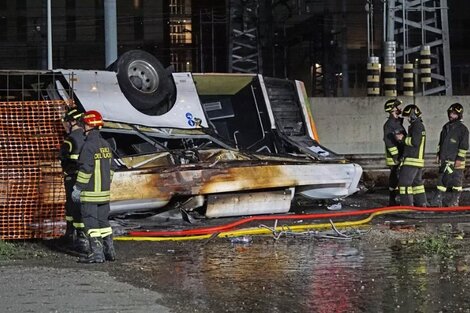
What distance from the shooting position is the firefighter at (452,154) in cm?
1095

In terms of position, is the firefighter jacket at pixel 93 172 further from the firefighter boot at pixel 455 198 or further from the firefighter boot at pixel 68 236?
the firefighter boot at pixel 455 198

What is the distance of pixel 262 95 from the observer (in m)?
10.6

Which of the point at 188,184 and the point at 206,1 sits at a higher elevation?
the point at 206,1

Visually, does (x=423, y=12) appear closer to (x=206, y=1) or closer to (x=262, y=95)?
(x=262, y=95)

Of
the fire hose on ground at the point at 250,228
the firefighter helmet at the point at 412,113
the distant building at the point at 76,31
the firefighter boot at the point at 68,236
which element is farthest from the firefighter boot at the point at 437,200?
the distant building at the point at 76,31

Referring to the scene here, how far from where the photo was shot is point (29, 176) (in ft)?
26.4

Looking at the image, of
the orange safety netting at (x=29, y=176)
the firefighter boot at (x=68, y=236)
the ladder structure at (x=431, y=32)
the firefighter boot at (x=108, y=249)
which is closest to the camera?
the firefighter boot at (x=108, y=249)

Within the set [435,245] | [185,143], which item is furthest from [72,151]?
[435,245]

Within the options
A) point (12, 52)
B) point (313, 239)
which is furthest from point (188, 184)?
point (12, 52)

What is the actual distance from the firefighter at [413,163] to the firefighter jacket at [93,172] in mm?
4955

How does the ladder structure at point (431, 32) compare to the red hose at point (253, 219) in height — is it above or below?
above

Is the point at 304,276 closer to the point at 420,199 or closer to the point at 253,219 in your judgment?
the point at 253,219

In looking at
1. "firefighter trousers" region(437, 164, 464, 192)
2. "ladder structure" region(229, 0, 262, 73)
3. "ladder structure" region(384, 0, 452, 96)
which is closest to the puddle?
"firefighter trousers" region(437, 164, 464, 192)

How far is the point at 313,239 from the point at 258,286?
8.08 ft
